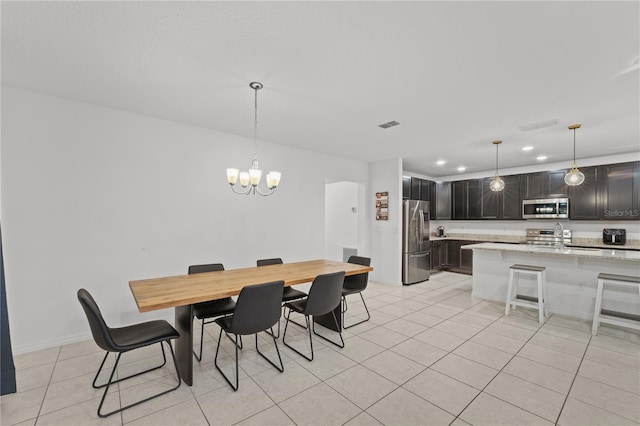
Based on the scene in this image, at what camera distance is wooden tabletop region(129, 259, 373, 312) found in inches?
80.0

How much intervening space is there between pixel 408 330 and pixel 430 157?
3.55m

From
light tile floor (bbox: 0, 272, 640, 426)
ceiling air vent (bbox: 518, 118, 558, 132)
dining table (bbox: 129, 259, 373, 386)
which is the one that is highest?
ceiling air vent (bbox: 518, 118, 558, 132)

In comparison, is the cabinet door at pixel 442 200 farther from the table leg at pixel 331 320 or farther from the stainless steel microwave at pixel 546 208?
the table leg at pixel 331 320

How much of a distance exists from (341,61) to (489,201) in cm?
605

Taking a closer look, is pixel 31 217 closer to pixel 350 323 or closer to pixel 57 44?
pixel 57 44

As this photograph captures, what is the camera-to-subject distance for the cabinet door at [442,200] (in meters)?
7.40

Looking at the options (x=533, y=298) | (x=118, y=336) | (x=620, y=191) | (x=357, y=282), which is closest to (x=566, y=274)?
(x=533, y=298)

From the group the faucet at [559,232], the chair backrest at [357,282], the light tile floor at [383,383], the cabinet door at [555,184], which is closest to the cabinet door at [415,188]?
the cabinet door at [555,184]

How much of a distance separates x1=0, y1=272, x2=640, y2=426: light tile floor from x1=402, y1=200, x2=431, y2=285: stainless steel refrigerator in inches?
90.3

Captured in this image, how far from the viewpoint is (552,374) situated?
2416 mm

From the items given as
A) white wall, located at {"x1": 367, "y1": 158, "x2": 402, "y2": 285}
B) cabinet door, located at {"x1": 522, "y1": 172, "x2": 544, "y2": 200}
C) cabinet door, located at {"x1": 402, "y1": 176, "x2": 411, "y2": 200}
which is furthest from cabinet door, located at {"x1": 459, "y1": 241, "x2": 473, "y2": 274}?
white wall, located at {"x1": 367, "y1": 158, "x2": 402, "y2": 285}

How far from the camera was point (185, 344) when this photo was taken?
232cm

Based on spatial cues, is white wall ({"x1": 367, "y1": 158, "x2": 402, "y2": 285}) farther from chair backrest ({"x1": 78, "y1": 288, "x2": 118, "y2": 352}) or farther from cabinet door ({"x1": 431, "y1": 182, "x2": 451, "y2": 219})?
chair backrest ({"x1": 78, "y1": 288, "x2": 118, "y2": 352})

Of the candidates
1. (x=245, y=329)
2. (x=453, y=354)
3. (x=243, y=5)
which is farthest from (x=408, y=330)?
(x=243, y=5)
